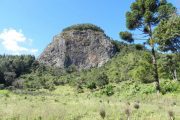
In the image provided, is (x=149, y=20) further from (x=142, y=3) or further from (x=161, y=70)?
(x=161, y=70)

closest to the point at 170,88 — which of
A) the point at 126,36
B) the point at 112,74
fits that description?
the point at 126,36

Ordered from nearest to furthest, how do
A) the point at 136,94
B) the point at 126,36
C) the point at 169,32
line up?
the point at 169,32
the point at 136,94
the point at 126,36

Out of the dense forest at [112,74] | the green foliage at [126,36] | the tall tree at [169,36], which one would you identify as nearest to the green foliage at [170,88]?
the dense forest at [112,74]

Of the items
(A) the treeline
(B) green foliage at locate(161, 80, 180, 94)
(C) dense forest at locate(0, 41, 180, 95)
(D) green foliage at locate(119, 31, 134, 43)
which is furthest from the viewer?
(A) the treeline

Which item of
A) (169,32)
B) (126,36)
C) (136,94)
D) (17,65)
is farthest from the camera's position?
(17,65)

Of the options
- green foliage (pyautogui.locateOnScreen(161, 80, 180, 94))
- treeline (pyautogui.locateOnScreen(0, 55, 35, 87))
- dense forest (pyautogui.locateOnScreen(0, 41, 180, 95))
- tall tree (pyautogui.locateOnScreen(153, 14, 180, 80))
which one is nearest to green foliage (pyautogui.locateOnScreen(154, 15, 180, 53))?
tall tree (pyautogui.locateOnScreen(153, 14, 180, 80))

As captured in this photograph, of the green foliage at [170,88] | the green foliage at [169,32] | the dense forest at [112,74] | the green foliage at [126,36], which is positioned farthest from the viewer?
the dense forest at [112,74]

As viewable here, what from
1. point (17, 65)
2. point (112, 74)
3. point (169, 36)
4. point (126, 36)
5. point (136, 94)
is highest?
point (17, 65)

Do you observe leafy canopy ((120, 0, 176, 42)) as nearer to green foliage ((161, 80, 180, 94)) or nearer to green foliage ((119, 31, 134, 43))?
green foliage ((119, 31, 134, 43))

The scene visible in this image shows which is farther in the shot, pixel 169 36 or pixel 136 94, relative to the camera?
pixel 136 94

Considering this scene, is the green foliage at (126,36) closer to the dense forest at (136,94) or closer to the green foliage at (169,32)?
the dense forest at (136,94)

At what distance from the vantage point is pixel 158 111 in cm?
1555

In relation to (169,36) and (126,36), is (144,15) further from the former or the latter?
(169,36)

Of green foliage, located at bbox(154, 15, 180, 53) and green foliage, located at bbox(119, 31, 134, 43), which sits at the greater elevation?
green foliage, located at bbox(119, 31, 134, 43)
